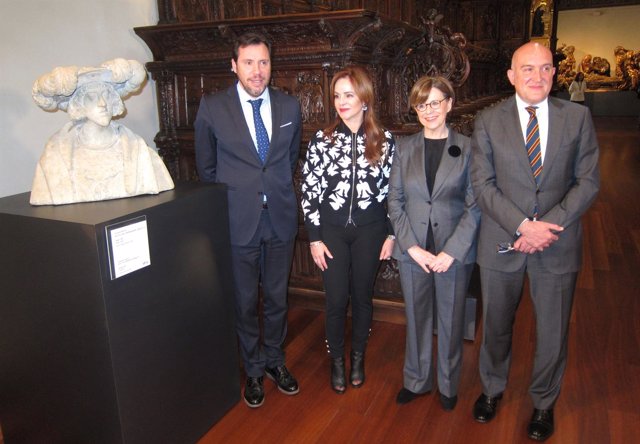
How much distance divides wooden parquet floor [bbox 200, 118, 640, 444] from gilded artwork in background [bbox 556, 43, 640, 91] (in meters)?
15.4

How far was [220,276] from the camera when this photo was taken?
2623 mm

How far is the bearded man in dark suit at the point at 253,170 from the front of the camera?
2580 millimetres

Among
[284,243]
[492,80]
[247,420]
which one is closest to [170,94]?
[284,243]

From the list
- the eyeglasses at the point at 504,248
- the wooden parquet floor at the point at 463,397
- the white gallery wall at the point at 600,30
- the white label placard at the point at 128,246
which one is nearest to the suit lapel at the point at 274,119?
the white label placard at the point at 128,246

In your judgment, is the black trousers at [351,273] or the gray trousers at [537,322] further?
the black trousers at [351,273]

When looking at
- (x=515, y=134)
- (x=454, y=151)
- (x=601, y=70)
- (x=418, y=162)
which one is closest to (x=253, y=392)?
(x=418, y=162)

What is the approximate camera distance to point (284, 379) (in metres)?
2.94

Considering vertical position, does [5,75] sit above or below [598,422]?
above

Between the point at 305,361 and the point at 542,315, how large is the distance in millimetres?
1406

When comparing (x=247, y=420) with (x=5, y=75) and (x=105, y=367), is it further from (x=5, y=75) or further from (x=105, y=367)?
(x=5, y=75)

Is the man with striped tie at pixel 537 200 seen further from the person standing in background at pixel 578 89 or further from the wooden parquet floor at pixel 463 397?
the person standing in background at pixel 578 89

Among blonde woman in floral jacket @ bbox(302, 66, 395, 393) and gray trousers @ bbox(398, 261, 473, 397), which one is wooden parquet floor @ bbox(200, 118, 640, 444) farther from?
blonde woman in floral jacket @ bbox(302, 66, 395, 393)

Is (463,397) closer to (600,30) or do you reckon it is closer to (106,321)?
(106,321)

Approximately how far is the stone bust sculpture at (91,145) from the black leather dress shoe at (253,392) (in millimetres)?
1129
